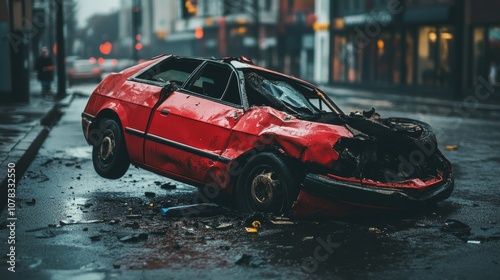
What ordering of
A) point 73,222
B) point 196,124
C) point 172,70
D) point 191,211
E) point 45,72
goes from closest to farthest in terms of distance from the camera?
point 73,222 → point 191,211 → point 196,124 → point 172,70 → point 45,72

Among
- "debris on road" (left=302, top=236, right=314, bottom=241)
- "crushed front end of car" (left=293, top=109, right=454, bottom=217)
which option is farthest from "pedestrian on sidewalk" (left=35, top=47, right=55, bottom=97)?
"debris on road" (left=302, top=236, right=314, bottom=241)

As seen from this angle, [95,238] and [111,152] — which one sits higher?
[111,152]

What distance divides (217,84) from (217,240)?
2.16 metres

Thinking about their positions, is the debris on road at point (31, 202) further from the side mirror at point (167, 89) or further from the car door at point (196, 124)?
the side mirror at point (167, 89)

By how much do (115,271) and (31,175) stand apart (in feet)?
15.8

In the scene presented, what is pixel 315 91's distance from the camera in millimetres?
8375

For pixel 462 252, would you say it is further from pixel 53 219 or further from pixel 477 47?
pixel 477 47

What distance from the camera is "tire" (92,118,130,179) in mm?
8469

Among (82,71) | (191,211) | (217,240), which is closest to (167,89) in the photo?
(191,211)

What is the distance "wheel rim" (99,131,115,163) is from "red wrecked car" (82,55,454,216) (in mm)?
12

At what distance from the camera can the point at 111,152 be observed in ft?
28.3

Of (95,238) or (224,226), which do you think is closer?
(95,238)

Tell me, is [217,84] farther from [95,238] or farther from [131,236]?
[95,238]

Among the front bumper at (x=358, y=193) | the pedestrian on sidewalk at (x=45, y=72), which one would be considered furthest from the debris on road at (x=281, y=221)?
the pedestrian on sidewalk at (x=45, y=72)
